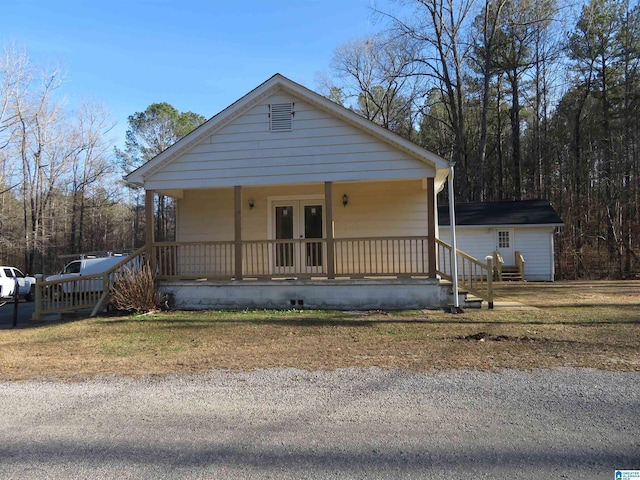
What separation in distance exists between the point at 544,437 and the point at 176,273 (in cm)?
935

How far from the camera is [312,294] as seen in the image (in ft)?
33.0

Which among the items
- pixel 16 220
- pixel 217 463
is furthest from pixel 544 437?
pixel 16 220

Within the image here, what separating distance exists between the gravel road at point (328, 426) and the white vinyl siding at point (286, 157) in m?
5.91

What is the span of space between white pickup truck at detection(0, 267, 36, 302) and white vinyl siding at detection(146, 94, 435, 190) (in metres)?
10.3

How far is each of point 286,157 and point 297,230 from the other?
233 cm

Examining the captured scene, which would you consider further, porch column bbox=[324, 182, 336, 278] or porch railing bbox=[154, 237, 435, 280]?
porch railing bbox=[154, 237, 435, 280]

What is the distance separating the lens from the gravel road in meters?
2.79

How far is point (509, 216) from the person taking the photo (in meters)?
19.4

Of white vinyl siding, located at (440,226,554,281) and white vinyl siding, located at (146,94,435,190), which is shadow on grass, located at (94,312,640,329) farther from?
white vinyl siding, located at (440,226,554,281)

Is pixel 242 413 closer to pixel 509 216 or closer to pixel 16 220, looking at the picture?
pixel 509 216

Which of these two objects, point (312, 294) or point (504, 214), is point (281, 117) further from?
point (504, 214)

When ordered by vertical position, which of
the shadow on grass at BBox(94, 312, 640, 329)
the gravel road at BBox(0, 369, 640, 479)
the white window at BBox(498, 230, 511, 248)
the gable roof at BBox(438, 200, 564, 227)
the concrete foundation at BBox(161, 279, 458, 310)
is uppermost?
the gable roof at BBox(438, 200, 564, 227)

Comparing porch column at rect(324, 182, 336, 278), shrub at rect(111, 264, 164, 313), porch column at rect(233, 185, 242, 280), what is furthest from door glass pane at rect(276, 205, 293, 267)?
shrub at rect(111, 264, 164, 313)

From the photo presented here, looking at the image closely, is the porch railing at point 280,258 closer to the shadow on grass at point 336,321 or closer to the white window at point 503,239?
the shadow on grass at point 336,321
